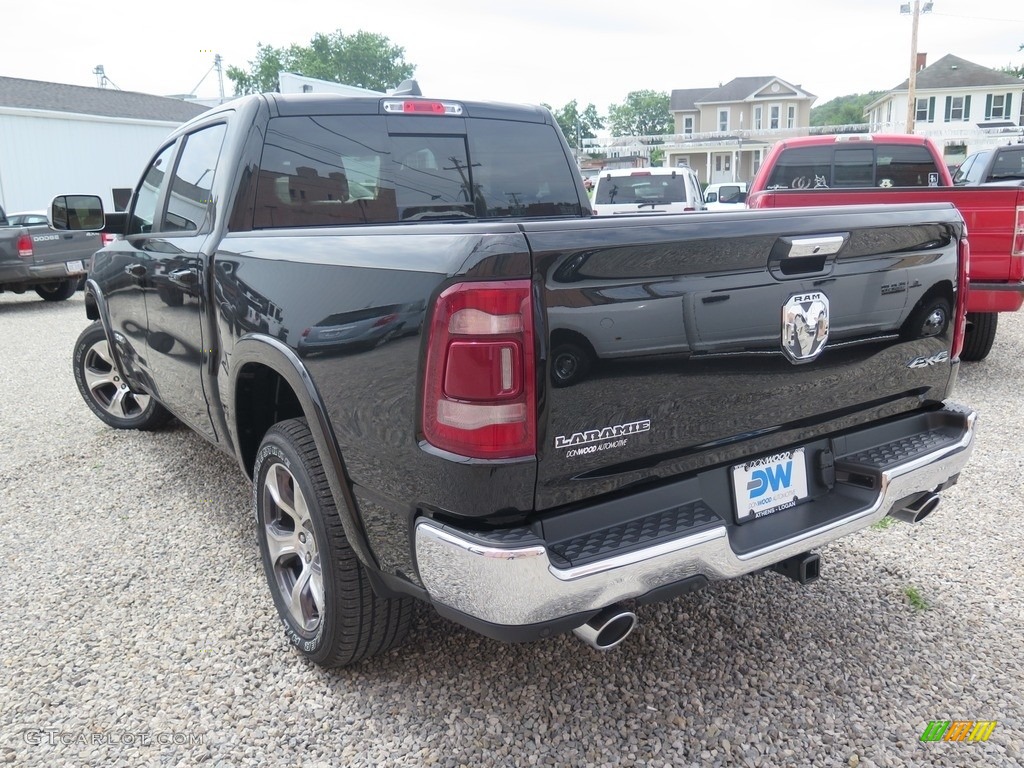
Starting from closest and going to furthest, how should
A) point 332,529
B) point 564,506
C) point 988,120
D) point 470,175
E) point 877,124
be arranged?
1. point 564,506
2. point 332,529
3. point 470,175
4. point 988,120
5. point 877,124

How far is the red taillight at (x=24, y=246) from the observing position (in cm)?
1284

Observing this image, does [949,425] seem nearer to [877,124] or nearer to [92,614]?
[92,614]

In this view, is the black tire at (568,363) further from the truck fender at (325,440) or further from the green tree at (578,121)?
the green tree at (578,121)

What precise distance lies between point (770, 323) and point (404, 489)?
1.12 meters

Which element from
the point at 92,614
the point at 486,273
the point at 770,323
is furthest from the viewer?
the point at 92,614

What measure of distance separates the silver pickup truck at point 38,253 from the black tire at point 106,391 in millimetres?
8460

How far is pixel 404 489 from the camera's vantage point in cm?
211

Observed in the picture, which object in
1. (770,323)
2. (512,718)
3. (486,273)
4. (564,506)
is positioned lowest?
(512,718)

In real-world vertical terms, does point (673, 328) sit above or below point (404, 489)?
above

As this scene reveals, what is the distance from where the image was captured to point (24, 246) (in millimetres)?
12922

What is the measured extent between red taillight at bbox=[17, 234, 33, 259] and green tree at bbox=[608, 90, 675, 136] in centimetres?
9413

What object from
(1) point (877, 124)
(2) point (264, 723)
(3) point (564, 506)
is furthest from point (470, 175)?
(1) point (877, 124)

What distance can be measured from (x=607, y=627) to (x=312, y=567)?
44.5 inches

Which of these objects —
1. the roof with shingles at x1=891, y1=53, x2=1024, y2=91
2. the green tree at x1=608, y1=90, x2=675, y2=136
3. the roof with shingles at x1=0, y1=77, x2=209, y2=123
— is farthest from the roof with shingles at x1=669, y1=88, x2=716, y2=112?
the roof with shingles at x1=0, y1=77, x2=209, y2=123
